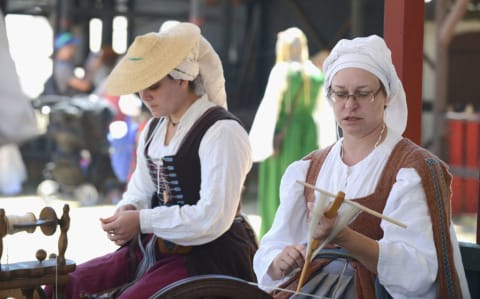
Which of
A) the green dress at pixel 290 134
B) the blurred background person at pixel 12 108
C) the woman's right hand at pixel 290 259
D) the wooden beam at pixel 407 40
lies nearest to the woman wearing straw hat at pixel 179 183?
the woman's right hand at pixel 290 259

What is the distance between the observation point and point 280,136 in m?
6.66

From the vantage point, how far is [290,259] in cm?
259

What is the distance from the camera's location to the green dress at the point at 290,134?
6.59 meters

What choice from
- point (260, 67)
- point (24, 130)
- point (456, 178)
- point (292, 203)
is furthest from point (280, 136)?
point (260, 67)

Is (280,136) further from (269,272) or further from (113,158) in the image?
(269,272)

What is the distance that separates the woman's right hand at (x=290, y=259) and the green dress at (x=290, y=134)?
3.97 metres

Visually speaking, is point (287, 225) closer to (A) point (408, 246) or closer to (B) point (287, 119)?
(A) point (408, 246)

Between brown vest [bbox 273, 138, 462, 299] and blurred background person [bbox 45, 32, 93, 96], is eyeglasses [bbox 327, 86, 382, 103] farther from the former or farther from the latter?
blurred background person [bbox 45, 32, 93, 96]

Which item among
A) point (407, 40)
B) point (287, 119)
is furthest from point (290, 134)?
point (407, 40)

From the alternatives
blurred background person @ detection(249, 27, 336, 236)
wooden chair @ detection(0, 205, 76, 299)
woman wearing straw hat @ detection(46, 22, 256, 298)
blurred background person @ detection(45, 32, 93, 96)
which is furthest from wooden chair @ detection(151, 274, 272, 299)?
blurred background person @ detection(45, 32, 93, 96)

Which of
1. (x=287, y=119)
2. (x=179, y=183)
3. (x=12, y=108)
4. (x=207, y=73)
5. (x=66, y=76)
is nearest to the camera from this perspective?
(x=12, y=108)

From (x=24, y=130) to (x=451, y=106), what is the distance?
9128mm

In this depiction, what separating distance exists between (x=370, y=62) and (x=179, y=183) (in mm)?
836

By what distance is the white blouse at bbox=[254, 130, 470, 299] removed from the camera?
2.53 m
